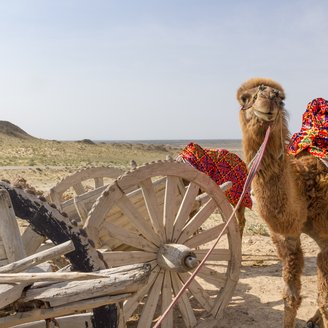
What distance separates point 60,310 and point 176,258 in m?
1.89

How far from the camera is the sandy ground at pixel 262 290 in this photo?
4871mm

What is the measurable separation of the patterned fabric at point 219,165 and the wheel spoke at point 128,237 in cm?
308

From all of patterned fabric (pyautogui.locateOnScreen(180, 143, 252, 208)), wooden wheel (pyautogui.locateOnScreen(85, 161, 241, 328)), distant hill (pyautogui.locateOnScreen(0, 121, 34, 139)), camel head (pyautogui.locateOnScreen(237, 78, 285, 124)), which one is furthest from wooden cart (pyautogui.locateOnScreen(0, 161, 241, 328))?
distant hill (pyautogui.locateOnScreen(0, 121, 34, 139))

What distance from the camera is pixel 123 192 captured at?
141 inches

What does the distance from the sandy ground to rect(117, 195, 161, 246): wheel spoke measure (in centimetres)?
133

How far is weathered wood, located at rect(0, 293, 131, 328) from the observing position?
1874 millimetres

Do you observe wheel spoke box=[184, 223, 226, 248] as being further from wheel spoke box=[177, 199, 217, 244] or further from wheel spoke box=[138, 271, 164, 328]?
wheel spoke box=[138, 271, 164, 328]

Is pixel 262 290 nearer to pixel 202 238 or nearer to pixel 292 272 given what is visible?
pixel 292 272

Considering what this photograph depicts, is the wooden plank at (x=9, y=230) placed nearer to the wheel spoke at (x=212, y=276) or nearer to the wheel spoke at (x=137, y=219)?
the wheel spoke at (x=137, y=219)

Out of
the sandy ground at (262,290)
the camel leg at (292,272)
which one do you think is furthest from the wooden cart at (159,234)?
the sandy ground at (262,290)

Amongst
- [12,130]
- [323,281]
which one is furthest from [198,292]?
[12,130]

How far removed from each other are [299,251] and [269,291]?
1865 millimetres

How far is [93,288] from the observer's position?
1.86 meters

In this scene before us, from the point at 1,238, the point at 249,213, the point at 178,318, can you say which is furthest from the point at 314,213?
the point at 249,213
